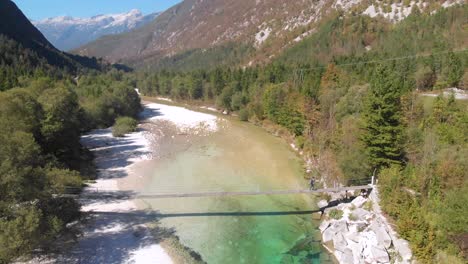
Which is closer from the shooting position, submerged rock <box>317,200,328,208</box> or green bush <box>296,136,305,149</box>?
submerged rock <box>317,200,328,208</box>

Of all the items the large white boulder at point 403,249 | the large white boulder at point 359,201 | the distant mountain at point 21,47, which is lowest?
the large white boulder at point 403,249

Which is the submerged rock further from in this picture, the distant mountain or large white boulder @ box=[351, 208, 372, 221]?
the distant mountain

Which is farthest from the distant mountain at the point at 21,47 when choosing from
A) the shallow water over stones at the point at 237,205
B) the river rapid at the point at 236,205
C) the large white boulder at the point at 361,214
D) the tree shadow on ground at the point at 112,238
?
the large white boulder at the point at 361,214

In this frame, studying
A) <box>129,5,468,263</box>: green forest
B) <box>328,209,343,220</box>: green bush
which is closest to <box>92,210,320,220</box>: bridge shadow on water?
<box>328,209,343,220</box>: green bush

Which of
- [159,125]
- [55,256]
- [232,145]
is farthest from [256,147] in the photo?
[55,256]

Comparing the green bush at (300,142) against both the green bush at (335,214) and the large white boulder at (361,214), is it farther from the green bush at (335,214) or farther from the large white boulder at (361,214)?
the large white boulder at (361,214)

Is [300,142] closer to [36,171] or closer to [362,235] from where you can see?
[362,235]
